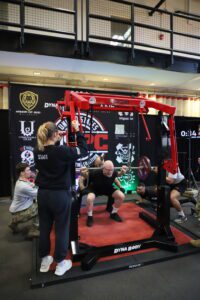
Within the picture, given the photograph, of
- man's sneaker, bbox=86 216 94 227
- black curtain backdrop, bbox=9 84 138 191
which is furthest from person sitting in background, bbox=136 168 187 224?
man's sneaker, bbox=86 216 94 227

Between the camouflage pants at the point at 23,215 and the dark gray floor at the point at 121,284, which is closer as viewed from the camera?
the dark gray floor at the point at 121,284

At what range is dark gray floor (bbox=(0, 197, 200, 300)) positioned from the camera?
201 centimetres

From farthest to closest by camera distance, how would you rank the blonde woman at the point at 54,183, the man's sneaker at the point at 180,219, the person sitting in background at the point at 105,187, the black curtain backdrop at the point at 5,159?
the black curtain backdrop at the point at 5,159, the person sitting in background at the point at 105,187, the man's sneaker at the point at 180,219, the blonde woman at the point at 54,183

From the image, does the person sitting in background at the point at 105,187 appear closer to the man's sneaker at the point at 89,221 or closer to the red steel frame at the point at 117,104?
the man's sneaker at the point at 89,221

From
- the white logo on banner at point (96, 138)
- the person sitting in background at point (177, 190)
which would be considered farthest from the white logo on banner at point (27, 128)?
the person sitting in background at point (177, 190)

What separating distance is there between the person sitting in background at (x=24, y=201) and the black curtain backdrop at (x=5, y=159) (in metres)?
2.26

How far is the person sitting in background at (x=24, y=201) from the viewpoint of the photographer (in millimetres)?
3076

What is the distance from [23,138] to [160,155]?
3.07 meters

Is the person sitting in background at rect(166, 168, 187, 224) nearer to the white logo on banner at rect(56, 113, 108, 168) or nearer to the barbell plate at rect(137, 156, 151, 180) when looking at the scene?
the barbell plate at rect(137, 156, 151, 180)

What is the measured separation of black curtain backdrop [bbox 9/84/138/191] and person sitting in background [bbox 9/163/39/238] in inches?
68.4

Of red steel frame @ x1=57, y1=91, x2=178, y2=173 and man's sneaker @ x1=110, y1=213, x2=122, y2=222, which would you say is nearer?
red steel frame @ x1=57, y1=91, x2=178, y2=173

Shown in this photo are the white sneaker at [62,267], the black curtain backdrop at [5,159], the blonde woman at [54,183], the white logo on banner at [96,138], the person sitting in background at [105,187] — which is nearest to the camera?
the blonde woman at [54,183]

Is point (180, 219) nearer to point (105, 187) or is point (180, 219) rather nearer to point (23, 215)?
point (105, 187)

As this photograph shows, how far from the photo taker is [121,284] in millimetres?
2176
